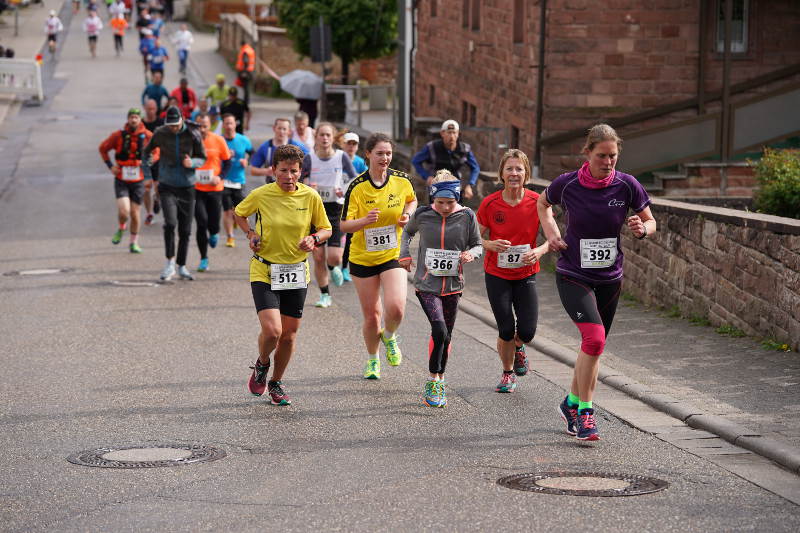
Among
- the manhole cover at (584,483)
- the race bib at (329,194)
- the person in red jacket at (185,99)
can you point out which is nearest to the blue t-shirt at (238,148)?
the race bib at (329,194)

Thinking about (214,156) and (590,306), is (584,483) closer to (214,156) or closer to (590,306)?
(590,306)

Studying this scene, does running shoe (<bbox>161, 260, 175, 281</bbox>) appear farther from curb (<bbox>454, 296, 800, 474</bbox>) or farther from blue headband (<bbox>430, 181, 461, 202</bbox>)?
blue headband (<bbox>430, 181, 461, 202</bbox>)

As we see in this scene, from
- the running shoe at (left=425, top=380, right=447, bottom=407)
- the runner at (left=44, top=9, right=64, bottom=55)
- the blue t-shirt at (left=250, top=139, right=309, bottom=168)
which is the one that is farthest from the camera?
the runner at (left=44, top=9, right=64, bottom=55)

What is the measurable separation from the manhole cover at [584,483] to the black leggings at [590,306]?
43.5 inches

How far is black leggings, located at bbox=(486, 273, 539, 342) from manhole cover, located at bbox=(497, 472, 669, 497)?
2.34m

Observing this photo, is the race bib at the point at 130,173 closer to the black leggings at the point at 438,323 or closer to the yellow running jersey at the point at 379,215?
the yellow running jersey at the point at 379,215

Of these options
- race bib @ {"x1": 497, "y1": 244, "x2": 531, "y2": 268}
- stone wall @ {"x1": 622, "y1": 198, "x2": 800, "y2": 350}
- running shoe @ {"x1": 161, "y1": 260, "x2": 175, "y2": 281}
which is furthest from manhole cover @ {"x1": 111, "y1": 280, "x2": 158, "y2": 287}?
race bib @ {"x1": 497, "y1": 244, "x2": 531, "y2": 268}

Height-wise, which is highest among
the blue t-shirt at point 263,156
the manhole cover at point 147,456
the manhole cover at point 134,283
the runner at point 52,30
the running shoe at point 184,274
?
the runner at point 52,30

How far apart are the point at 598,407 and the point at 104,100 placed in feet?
124

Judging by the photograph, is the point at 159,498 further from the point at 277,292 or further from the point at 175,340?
the point at 175,340

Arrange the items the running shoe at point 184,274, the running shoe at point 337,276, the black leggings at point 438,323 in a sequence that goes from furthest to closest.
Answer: the running shoe at point 184,274 < the running shoe at point 337,276 < the black leggings at point 438,323

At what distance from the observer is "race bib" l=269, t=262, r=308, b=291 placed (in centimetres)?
979

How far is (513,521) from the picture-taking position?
6.99 metres

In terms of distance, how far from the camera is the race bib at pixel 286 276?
979 centimetres
